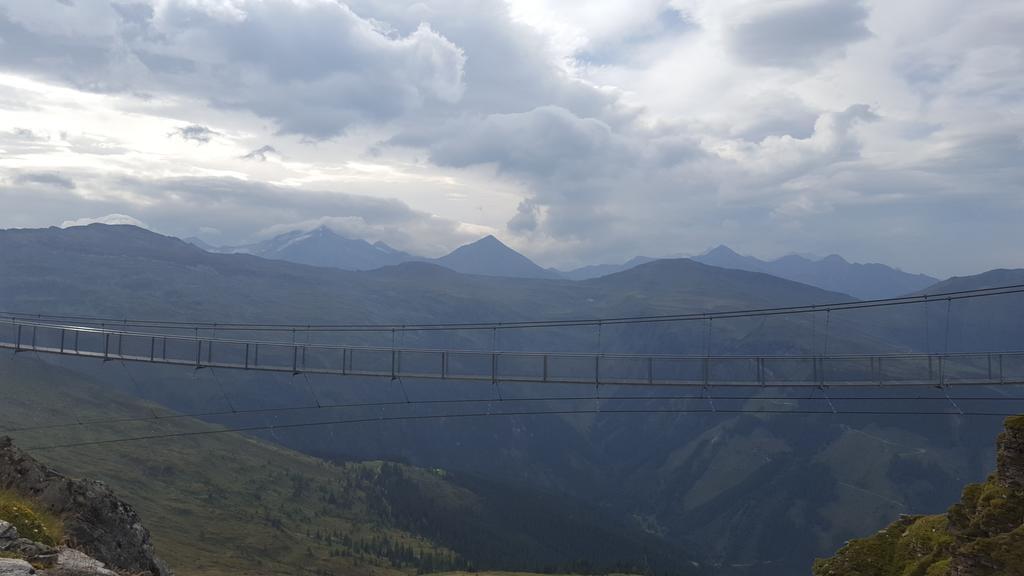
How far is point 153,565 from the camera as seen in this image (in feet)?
91.7

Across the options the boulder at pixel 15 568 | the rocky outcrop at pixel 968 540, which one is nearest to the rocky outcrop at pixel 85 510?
the boulder at pixel 15 568

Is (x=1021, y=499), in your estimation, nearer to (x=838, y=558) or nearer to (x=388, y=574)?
(x=838, y=558)

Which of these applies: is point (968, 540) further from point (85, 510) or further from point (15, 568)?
point (85, 510)

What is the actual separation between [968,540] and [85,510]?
33.8 metres

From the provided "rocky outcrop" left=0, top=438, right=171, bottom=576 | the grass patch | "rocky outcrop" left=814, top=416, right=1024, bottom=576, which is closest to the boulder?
the grass patch

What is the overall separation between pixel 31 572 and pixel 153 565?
50.8 feet

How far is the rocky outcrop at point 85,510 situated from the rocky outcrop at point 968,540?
3058 centimetres

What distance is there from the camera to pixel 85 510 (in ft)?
83.2

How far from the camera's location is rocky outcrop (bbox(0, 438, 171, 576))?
2355cm

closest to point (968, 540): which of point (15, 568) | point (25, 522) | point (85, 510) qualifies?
point (15, 568)

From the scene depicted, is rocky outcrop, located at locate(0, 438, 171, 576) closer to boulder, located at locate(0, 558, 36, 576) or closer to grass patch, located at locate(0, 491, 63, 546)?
grass patch, located at locate(0, 491, 63, 546)

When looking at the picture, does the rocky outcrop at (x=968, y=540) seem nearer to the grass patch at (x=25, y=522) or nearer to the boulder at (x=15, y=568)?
the boulder at (x=15, y=568)

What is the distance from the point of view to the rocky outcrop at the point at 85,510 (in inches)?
927

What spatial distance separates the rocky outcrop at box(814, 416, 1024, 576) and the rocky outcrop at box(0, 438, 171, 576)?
30584 millimetres
